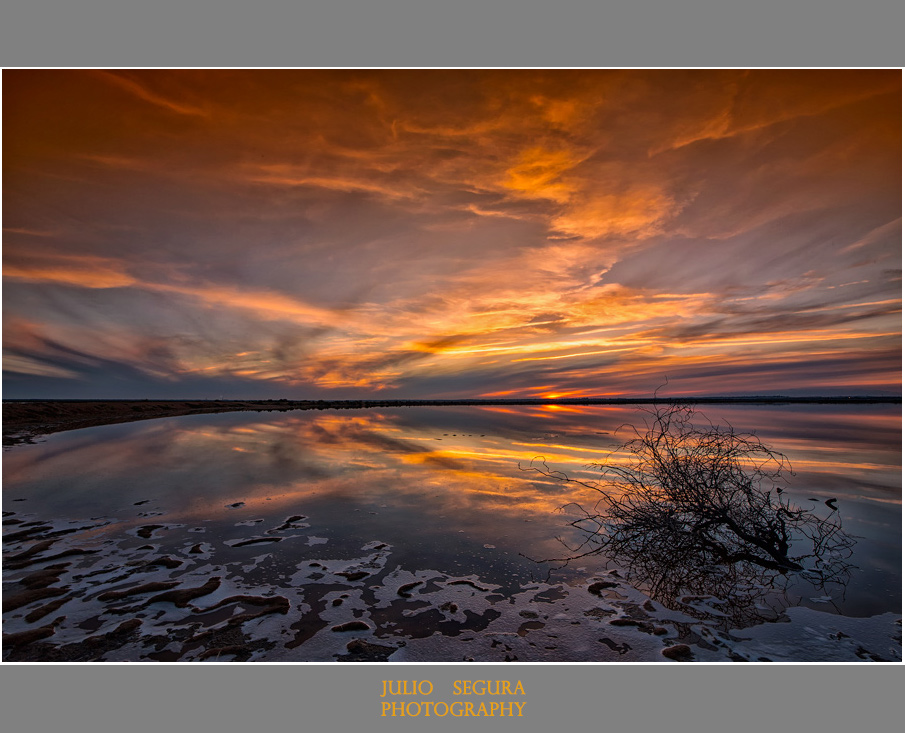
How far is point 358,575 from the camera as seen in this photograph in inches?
250

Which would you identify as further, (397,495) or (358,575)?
(397,495)

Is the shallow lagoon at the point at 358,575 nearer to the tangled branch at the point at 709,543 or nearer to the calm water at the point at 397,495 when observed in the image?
the calm water at the point at 397,495

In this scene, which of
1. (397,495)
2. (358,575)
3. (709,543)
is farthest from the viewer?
(397,495)

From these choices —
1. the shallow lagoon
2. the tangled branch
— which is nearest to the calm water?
the shallow lagoon

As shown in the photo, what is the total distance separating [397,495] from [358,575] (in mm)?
4697

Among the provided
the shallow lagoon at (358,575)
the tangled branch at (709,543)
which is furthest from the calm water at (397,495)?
the tangled branch at (709,543)

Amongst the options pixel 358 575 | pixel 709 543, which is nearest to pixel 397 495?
pixel 358 575

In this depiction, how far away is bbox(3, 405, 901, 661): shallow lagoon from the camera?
4.71 m

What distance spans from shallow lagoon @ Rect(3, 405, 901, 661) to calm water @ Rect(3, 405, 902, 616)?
0.22ft

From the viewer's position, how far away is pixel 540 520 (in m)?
9.09

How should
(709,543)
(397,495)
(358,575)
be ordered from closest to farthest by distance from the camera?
(358,575), (709,543), (397,495)

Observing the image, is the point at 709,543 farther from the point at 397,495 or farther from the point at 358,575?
the point at 397,495

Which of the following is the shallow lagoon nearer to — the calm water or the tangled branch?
the calm water

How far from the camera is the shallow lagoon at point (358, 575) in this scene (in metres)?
4.71
